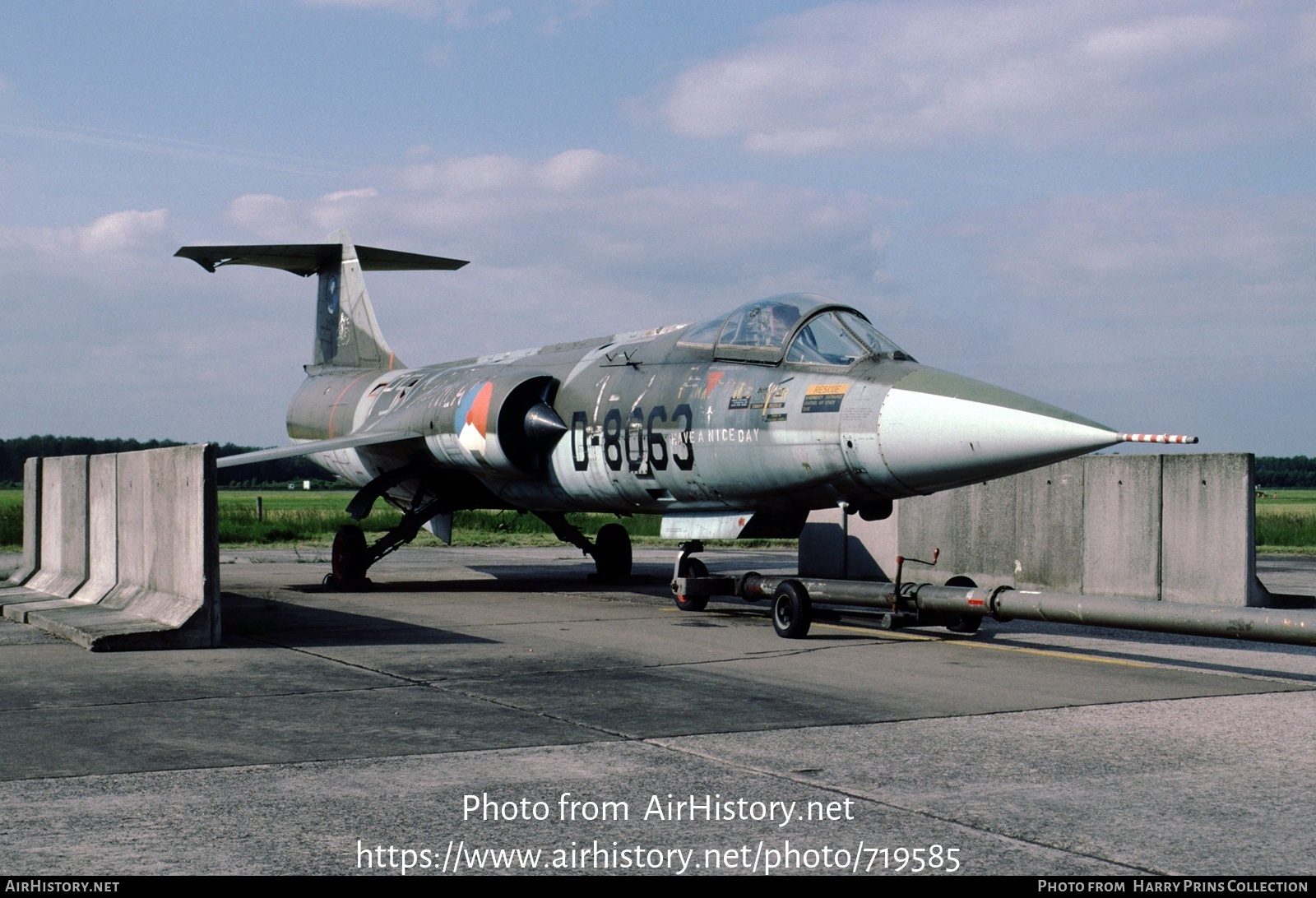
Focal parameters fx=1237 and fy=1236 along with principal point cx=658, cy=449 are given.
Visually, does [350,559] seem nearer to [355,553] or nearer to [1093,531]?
[355,553]

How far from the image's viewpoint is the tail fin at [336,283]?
20.9 m

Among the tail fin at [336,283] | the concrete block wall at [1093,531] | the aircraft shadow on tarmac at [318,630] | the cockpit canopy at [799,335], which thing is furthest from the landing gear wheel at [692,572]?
the tail fin at [336,283]

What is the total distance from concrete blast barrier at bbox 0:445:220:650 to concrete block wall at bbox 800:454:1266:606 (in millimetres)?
7219

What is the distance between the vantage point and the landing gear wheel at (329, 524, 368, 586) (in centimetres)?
1628

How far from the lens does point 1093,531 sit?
1401 centimetres

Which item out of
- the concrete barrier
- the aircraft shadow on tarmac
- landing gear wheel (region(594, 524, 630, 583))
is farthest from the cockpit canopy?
the concrete barrier

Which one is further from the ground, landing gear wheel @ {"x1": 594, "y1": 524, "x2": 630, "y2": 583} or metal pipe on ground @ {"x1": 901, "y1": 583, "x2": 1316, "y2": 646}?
metal pipe on ground @ {"x1": 901, "y1": 583, "x2": 1316, "y2": 646}

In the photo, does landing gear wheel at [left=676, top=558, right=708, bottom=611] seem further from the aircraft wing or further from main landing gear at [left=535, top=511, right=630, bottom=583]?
main landing gear at [left=535, top=511, right=630, bottom=583]

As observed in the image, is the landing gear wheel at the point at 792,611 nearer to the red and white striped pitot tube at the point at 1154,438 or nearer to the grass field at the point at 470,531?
the red and white striped pitot tube at the point at 1154,438

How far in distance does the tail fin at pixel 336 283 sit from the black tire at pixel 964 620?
→ 12561 mm

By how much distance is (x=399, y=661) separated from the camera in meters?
9.09

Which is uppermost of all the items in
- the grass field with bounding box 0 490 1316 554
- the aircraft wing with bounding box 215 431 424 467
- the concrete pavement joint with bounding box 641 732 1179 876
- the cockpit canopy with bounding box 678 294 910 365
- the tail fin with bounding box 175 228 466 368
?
the tail fin with bounding box 175 228 466 368

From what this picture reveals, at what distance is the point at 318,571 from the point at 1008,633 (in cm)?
1213
